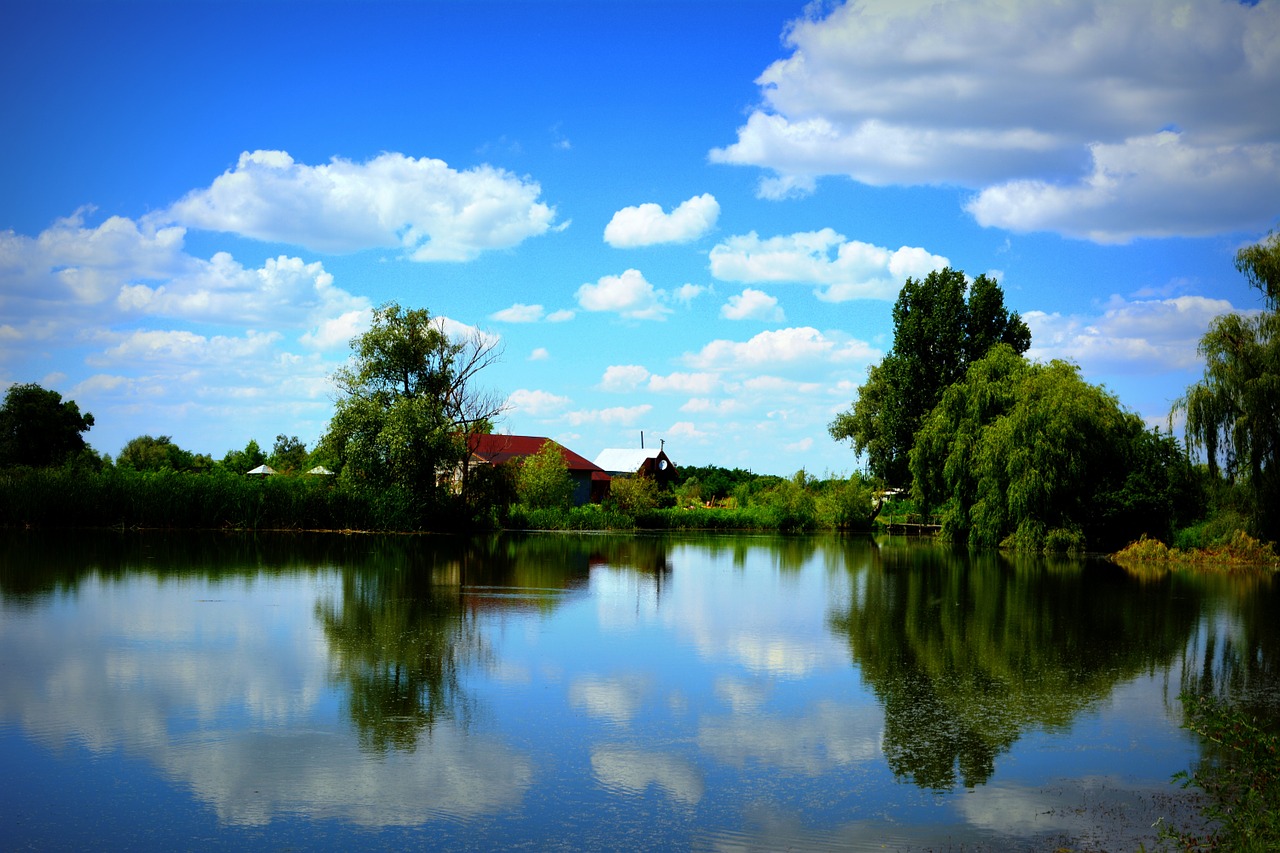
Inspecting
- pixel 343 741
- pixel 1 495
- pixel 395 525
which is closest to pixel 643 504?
pixel 395 525

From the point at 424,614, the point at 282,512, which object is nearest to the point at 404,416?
the point at 282,512

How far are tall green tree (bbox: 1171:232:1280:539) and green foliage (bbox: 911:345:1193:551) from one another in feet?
23.4

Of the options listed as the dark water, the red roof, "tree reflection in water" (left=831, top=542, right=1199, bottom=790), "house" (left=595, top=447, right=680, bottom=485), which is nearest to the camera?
the dark water

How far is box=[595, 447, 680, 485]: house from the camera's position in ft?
280

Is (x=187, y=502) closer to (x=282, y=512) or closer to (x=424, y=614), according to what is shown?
(x=282, y=512)

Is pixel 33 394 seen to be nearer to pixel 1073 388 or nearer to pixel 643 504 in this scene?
pixel 643 504

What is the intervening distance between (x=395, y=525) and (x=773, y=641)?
3222 centimetres

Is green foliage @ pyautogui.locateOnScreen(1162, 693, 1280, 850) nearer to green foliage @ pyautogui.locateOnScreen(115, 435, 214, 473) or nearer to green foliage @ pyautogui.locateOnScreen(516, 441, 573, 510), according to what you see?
green foliage @ pyautogui.locateOnScreen(516, 441, 573, 510)

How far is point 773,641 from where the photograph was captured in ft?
50.6

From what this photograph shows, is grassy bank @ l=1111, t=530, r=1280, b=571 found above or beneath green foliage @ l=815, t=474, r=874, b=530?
beneath

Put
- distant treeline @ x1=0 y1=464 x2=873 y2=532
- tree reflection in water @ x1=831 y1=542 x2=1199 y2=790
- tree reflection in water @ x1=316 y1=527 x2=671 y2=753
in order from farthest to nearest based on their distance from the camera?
distant treeline @ x1=0 y1=464 x2=873 y2=532 < tree reflection in water @ x1=316 y1=527 x2=671 y2=753 < tree reflection in water @ x1=831 y1=542 x2=1199 y2=790

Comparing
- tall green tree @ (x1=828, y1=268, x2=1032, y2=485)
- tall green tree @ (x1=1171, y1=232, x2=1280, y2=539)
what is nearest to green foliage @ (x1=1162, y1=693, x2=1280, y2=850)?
tall green tree @ (x1=1171, y1=232, x2=1280, y2=539)

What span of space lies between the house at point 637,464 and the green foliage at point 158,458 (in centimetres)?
3123

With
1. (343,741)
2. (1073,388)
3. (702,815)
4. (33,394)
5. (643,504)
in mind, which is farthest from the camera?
(33,394)
